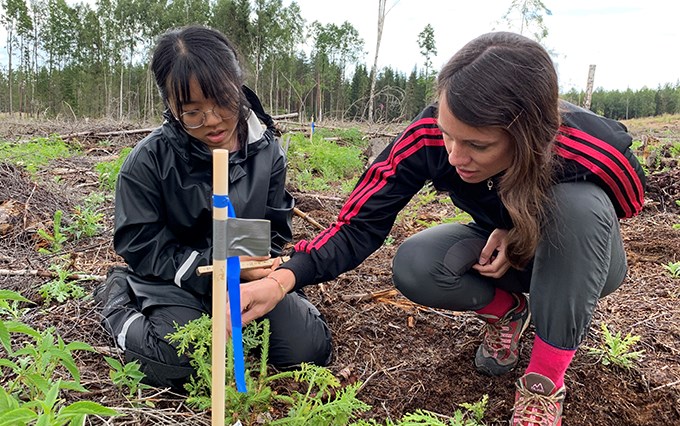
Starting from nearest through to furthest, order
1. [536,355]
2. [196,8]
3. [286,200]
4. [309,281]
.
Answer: [536,355] < [309,281] < [286,200] < [196,8]

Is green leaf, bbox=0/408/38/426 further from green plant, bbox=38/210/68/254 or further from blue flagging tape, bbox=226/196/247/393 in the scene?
green plant, bbox=38/210/68/254

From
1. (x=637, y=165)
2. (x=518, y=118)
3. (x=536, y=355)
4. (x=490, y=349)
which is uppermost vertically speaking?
(x=518, y=118)

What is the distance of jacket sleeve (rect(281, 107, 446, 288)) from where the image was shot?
1.72 m

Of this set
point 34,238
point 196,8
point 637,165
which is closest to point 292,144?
point 34,238

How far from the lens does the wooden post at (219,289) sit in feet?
2.89

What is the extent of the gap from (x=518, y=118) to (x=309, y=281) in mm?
870

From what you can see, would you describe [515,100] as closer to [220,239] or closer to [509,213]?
[509,213]

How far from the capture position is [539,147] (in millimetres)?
1351

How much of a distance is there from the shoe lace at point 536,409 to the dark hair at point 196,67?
56.6 inches

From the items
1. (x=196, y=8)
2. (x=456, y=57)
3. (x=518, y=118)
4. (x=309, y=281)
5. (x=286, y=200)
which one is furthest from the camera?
(x=196, y=8)

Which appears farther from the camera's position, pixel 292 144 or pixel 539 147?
pixel 292 144

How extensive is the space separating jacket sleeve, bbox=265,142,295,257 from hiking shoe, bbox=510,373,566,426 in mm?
1195

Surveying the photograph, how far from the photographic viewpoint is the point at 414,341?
2129 mm

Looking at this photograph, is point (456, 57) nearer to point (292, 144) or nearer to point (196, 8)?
point (292, 144)
